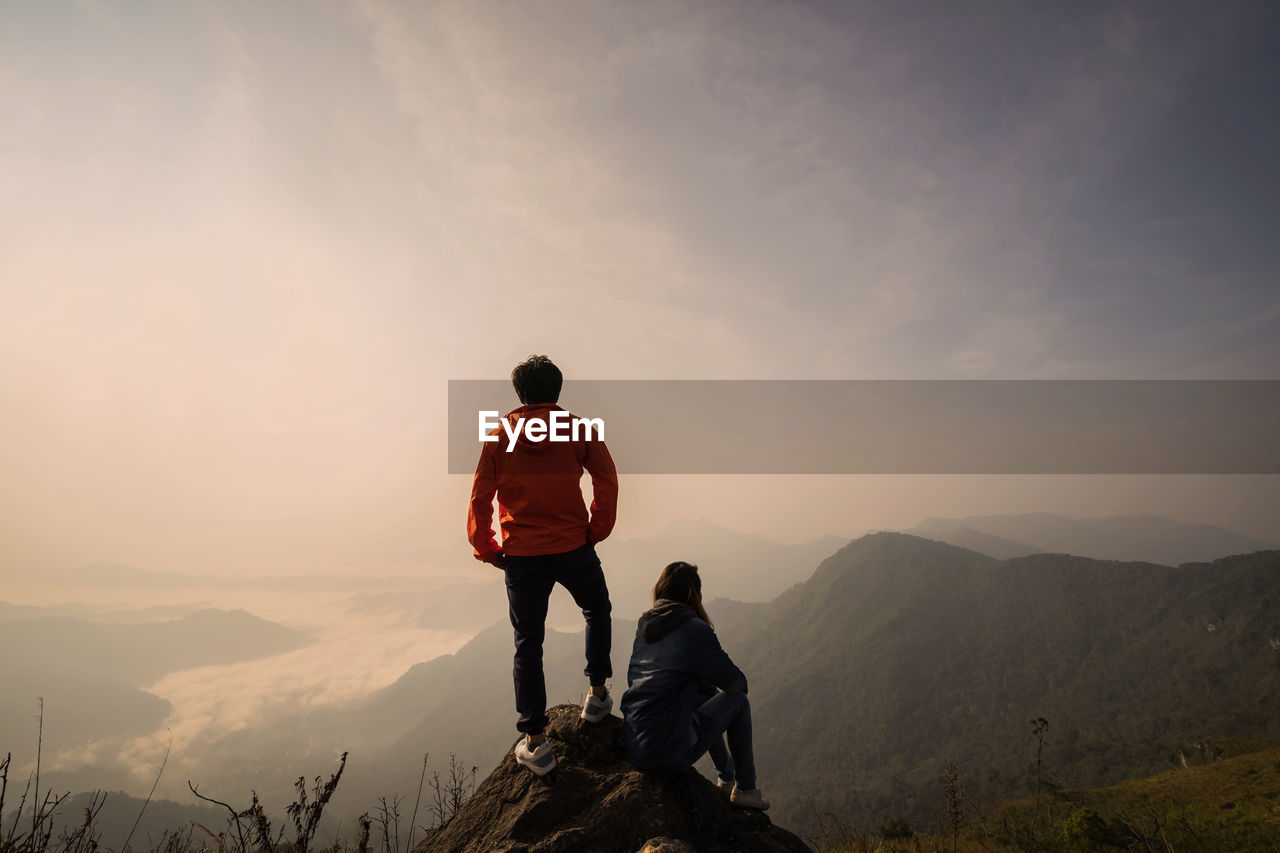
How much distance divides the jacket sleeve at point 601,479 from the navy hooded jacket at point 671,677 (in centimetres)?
124

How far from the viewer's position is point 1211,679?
195m

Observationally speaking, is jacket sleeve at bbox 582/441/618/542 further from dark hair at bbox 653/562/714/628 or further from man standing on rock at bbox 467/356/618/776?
dark hair at bbox 653/562/714/628

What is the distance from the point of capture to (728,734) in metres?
6.35

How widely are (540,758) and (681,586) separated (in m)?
2.39

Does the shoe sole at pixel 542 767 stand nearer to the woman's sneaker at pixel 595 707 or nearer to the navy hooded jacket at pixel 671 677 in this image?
the woman's sneaker at pixel 595 707

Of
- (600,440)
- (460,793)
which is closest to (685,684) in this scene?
(600,440)

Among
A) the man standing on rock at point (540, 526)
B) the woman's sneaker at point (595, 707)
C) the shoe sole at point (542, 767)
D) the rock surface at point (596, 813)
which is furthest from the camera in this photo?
the woman's sneaker at point (595, 707)

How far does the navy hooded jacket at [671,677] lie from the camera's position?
5.84 meters

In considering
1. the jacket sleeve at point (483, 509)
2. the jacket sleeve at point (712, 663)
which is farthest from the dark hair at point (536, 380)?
the jacket sleeve at point (712, 663)

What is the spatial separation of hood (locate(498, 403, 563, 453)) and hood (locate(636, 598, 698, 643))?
7.04 feet

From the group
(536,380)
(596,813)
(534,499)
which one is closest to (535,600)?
(534,499)

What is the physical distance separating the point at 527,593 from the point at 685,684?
6.31 feet

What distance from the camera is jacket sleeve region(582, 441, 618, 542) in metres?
6.64

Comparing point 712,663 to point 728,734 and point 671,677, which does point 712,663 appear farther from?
point 728,734
